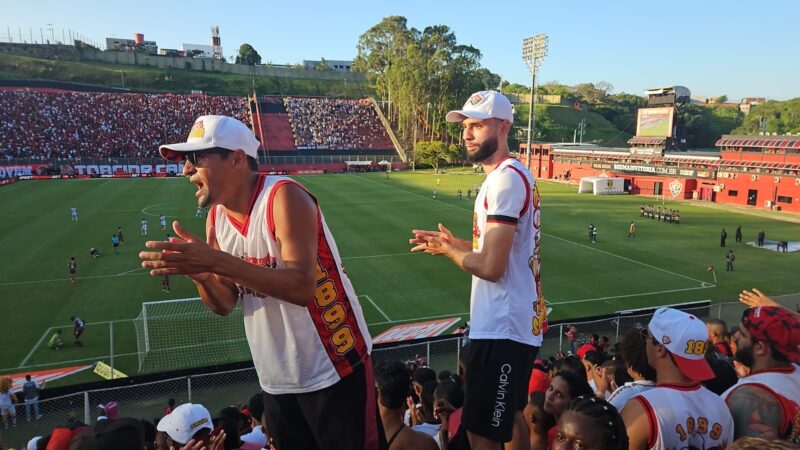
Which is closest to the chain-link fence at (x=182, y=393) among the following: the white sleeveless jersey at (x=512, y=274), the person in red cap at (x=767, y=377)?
the person in red cap at (x=767, y=377)

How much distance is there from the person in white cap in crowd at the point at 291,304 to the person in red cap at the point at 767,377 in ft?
9.34

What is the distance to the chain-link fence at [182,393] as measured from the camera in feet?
36.9

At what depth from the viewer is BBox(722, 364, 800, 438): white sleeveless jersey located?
3.82 m

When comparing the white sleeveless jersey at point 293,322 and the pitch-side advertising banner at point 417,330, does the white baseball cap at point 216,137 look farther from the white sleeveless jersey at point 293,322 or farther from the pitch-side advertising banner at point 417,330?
the pitch-side advertising banner at point 417,330

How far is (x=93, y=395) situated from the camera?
466 inches

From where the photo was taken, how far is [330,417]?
3.12 metres

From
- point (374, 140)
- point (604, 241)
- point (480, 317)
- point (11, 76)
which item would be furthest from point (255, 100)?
point (480, 317)

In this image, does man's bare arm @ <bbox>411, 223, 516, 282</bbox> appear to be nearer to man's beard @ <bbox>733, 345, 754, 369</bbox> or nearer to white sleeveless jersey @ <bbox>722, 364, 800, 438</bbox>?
white sleeveless jersey @ <bbox>722, 364, 800, 438</bbox>

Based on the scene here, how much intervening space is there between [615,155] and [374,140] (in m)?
44.5

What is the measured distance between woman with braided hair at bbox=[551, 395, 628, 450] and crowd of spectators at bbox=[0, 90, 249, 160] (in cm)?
7874

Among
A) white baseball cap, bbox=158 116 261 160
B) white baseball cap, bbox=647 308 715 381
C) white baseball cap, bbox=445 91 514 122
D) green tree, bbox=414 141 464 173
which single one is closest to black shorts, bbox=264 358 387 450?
white baseball cap, bbox=158 116 261 160

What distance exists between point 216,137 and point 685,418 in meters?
3.51

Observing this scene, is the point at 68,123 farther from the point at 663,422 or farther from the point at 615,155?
the point at 663,422

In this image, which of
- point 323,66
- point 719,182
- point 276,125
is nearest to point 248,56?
point 323,66
